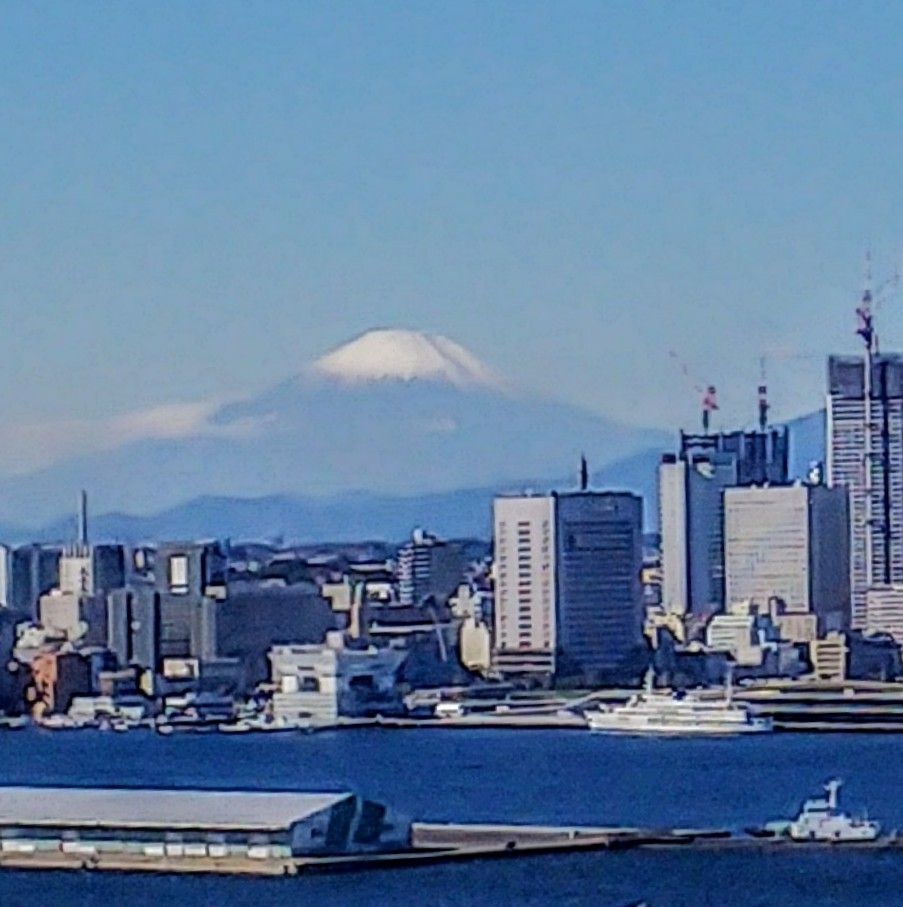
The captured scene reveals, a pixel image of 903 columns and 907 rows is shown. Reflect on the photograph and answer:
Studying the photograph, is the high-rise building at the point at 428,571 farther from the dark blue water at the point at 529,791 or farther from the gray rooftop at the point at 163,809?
the gray rooftop at the point at 163,809

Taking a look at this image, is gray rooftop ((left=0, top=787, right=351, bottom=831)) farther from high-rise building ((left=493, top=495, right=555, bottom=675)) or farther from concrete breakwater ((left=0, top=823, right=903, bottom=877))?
high-rise building ((left=493, top=495, right=555, bottom=675))

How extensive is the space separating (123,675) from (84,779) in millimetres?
13864

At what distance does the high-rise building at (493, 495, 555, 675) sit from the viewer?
1577 inches

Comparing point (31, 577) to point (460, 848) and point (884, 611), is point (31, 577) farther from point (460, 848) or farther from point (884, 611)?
point (460, 848)

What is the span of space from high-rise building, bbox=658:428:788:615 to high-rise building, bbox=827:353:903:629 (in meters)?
1.52

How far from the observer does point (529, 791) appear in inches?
856

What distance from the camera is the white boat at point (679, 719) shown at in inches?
1198

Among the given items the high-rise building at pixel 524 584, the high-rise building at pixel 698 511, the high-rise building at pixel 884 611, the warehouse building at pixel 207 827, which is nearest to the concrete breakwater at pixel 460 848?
the warehouse building at pixel 207 827

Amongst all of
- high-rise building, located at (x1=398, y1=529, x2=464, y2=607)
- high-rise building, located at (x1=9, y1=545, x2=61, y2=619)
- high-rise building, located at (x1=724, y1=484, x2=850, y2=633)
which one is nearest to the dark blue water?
high-rise building, located at (x1=9, y1=545, x2=61, y2=619)

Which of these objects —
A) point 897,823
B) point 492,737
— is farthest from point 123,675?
point 897,823

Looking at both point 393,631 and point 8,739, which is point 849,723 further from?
point 393,631

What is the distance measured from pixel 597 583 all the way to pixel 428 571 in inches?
269

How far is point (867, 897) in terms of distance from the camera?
47.7 feet

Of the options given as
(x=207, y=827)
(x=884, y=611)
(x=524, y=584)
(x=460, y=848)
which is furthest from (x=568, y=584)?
(x=207, y=827)
